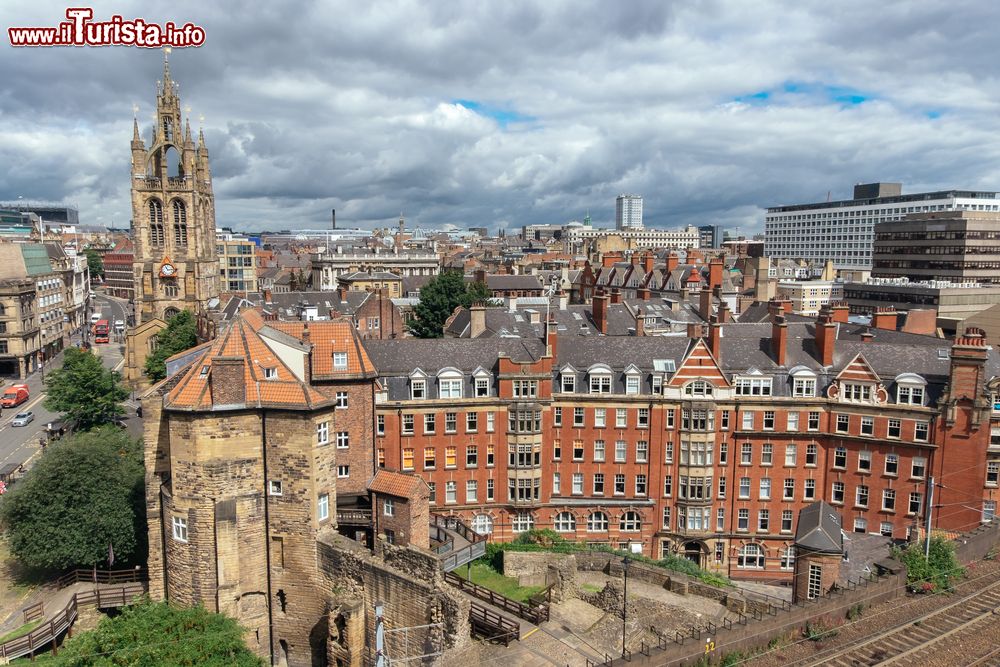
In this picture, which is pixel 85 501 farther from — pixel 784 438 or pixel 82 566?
pixel 784 438

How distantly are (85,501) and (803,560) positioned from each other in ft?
135

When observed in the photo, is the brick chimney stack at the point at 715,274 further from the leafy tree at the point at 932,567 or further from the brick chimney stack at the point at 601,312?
Result: the leafy tree at the point at 932,567

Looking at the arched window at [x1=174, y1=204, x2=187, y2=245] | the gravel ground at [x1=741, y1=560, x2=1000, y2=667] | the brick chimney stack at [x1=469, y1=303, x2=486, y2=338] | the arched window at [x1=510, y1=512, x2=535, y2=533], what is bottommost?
the arched window at [x1=510, y1=512, x2=535, y2=533]

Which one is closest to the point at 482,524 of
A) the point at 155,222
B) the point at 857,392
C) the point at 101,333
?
the point at 857,392

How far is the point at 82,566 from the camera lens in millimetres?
45250

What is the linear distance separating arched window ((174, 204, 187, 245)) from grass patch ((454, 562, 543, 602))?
7841 cm

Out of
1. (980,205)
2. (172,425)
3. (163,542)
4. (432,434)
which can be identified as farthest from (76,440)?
(980,205)

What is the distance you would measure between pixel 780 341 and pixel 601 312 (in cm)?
1942

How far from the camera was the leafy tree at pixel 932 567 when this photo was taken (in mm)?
30439

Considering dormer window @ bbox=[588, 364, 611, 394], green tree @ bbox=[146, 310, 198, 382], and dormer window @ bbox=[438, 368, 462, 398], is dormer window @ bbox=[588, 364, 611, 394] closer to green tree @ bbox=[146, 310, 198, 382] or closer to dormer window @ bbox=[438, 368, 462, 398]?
dormer window @ bbox=[438, 368, 462, 398]

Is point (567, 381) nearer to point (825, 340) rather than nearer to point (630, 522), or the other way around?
point (630, 522)

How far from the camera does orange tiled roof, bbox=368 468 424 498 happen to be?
42000 mm

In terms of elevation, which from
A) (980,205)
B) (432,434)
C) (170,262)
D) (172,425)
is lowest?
(432,434)

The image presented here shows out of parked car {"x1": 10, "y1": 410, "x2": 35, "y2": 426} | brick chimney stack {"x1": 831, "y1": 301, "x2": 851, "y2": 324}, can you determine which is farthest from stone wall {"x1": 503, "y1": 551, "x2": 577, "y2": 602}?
parked car {"x1": 10, "y1": 410, "x2": 35, "y2": 426}
